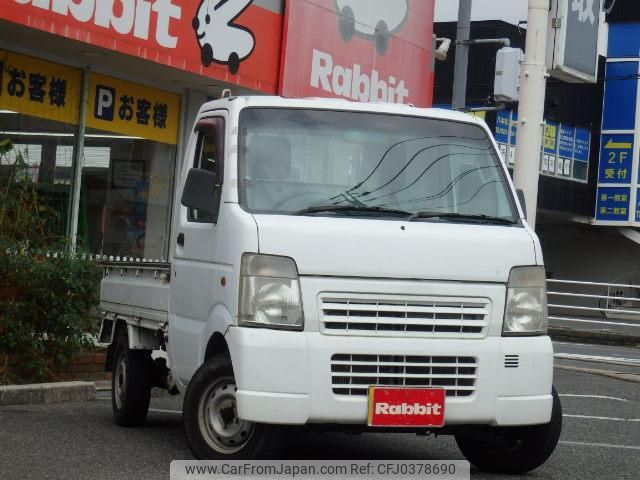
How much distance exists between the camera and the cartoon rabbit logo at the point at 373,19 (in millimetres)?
19016

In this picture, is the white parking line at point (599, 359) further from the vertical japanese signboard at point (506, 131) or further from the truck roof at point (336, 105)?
the vertical japanese signboard at point (506, 131)

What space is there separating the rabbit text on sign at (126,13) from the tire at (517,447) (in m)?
8.14

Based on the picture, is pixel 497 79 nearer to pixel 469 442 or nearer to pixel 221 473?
pixel 469 442

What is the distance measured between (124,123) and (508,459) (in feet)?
34.5

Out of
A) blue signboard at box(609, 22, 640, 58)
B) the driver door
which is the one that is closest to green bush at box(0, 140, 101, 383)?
the driver door

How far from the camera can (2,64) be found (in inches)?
591

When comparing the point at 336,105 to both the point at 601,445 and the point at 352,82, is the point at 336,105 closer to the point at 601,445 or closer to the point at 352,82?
the point at 601,445

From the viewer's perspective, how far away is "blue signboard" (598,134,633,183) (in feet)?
145

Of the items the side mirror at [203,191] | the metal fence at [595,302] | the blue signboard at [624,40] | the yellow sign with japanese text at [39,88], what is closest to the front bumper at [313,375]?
the side mirror at [203,191]

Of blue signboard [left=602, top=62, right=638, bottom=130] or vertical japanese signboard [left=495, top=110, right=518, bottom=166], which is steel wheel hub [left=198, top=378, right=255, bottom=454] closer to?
vertical japanese signboard [left=495, top=110, right=518, bottom=166]

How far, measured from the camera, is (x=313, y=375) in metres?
6.58

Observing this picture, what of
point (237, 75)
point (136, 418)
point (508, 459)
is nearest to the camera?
point (508, 459)

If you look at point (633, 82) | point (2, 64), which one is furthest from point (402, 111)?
point (633, 82)

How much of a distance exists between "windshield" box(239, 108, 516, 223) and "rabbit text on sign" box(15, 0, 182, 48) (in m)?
7.12
